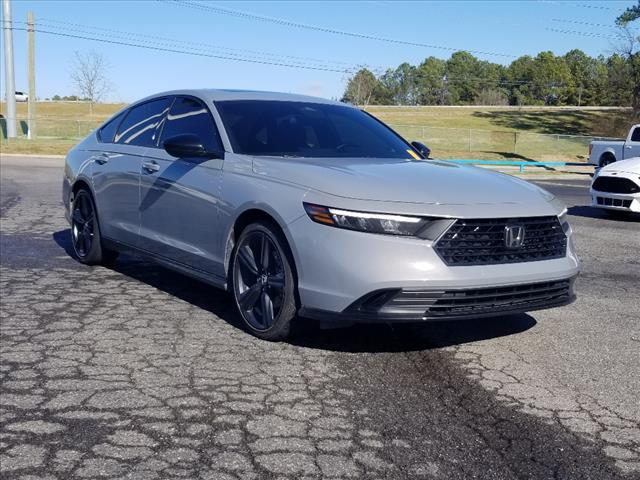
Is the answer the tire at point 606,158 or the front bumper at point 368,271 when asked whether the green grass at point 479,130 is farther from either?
the front bumper at point 368,271

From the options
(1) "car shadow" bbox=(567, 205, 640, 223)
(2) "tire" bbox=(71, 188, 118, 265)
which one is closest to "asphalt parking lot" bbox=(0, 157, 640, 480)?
(2) "tire" bbox=(71, 188, 118, 265)

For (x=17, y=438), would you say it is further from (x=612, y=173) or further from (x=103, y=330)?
(x=612, y=173)

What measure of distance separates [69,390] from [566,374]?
2.83 metres

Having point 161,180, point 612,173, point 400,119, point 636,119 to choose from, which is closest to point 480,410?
point 161,180

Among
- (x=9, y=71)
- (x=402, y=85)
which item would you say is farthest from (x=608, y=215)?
(x=402, y=85)

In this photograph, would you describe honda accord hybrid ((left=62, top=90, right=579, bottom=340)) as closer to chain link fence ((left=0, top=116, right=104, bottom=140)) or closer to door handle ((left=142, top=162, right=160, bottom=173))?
door handle ((left=142, top=162, right=160, bottom=173))

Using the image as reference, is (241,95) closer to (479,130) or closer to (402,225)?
(402,225)

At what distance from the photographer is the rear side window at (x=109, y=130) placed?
7.27 meters

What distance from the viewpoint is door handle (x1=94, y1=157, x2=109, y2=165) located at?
23.1 ft

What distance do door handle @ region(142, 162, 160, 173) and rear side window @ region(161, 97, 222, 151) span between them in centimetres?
26

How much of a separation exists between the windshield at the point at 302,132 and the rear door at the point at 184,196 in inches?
8.0

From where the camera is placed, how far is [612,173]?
483 inches

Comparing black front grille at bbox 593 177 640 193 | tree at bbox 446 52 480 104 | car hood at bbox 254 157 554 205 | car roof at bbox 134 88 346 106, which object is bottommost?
black front grille at bbox 593 177 640 193

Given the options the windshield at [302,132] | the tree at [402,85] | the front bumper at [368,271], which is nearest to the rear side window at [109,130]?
the windshield at [302,132]
